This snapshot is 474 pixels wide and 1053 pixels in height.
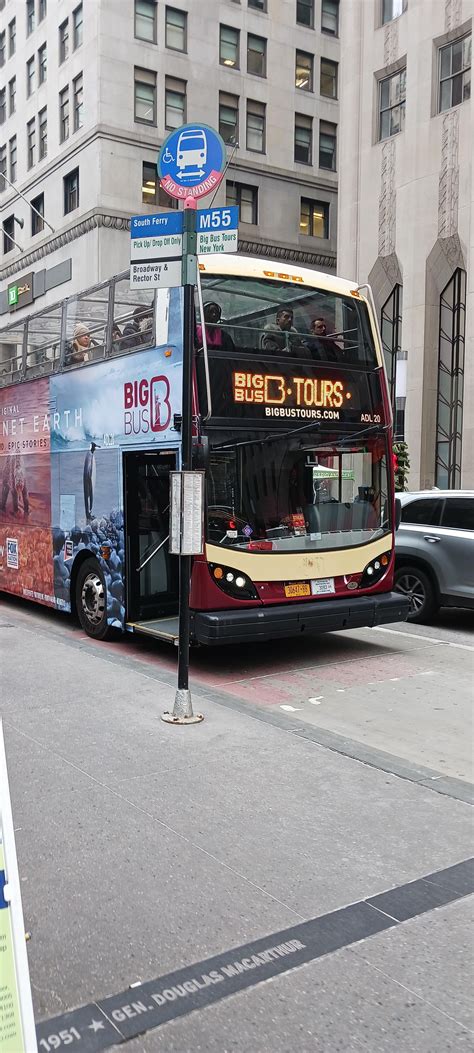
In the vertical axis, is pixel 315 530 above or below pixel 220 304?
below

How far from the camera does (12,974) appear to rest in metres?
2.29

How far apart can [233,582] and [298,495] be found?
1.13 metres

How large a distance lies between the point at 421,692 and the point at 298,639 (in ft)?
8.84

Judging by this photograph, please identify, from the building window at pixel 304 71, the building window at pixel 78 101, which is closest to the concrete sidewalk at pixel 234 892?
the building window at pixel 78 101

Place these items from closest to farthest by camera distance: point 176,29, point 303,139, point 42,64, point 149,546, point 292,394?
point 292,394 < point 149,546 < point 176,29 < point 42,64 < point 303,139

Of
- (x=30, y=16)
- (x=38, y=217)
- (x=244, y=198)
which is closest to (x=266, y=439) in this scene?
(x=244, y=198)

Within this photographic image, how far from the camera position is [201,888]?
391cm

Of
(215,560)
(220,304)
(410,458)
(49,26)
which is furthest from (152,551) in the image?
(49,26)

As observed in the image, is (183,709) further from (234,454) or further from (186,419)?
(234,454)

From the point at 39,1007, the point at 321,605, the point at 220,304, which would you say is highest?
the point at 220,304

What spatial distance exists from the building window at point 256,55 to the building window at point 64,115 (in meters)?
7.78

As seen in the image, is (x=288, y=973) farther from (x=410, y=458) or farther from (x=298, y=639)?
(x=410, y=458)

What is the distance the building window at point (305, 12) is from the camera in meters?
37.7

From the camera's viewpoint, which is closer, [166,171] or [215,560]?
[166,171]
